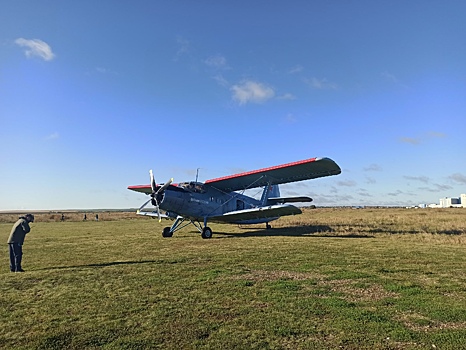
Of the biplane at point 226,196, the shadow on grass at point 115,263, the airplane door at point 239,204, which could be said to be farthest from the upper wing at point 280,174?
the shadow on grass at point 115,263

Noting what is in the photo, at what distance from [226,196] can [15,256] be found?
1295 centimetres

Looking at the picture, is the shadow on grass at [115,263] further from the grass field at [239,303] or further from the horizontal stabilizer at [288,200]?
the horizontal stabilizer at [288,200]

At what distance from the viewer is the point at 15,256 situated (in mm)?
9430

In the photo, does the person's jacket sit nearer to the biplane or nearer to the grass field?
the grass field

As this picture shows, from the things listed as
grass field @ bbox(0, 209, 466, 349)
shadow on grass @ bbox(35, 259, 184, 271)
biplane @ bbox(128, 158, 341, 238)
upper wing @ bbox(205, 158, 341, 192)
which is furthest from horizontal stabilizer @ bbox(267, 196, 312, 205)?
shadow on grass @ bbox(35, 259, 184, 271)

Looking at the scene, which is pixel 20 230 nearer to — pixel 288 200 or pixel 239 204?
pixel 239 204

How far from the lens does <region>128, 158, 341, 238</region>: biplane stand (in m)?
17.2

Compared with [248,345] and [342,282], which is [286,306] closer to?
[248,345]

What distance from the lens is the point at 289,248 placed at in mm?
12688

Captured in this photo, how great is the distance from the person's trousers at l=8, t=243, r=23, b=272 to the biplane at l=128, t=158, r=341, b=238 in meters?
8.09

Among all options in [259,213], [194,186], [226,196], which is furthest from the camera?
[226,196]

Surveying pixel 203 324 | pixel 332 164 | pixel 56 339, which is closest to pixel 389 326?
pixel 203 324

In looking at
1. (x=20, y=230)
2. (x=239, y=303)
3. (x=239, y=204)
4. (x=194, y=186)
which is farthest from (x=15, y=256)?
(x=239, y=204)

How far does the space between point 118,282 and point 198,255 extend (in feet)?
13.3
